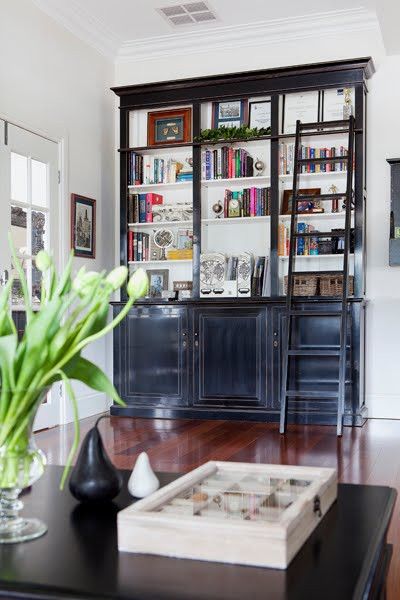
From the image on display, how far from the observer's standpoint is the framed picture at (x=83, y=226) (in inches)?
230

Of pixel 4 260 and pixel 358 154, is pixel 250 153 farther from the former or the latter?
pixel 4 260

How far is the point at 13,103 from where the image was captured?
5.03 m

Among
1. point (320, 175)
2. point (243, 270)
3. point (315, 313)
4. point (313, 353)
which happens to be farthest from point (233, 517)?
point (320, 175)

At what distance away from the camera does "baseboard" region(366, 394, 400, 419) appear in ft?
19.0

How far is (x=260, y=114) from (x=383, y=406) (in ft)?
8.61

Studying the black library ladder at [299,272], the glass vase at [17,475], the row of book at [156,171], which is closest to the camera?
the glass vase at [17,475]

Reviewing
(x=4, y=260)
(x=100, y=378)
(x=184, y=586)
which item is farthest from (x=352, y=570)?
(x=4, y=260)

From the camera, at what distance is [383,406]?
5812mm

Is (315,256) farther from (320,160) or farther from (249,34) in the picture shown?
(249,34)

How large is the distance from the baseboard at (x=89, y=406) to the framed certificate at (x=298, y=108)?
279cm

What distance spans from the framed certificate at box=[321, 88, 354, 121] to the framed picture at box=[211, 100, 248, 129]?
26.8 inches

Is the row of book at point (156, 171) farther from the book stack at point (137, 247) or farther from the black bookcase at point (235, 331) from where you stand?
the book stack at point (137, 247)

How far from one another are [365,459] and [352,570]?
3232mm

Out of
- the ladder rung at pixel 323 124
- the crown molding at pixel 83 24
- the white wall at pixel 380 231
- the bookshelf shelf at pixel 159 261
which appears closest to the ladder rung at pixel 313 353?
the white wall at pixel 380 231
